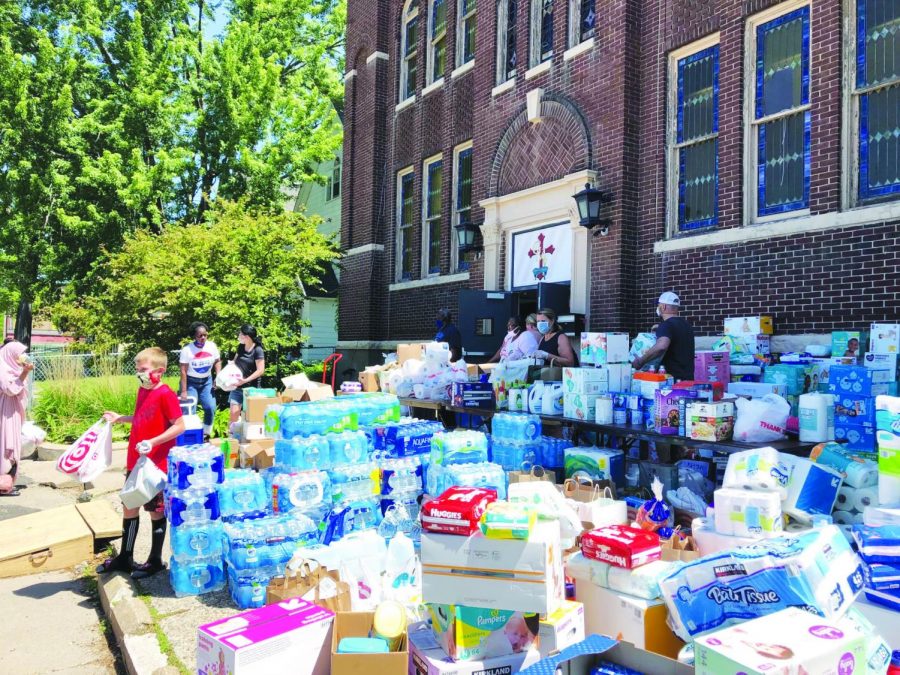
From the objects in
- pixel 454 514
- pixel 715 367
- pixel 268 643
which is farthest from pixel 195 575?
pixel 715 367

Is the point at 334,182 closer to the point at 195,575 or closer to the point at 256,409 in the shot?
the point at 256,409

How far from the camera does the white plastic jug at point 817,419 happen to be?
5.14 metres

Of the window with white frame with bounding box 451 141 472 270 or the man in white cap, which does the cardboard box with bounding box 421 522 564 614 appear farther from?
the window with white frame with bounding box 451 141 472 270

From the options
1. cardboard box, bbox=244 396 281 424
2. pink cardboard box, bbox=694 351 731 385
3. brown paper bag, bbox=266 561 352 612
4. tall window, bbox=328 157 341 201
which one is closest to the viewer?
brown paper bag, bbox=266 561 352 612

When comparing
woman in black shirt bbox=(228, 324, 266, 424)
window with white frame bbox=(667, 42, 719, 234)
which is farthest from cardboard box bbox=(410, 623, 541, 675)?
woman in black shirt bbox=(228, 324, 266, 424)

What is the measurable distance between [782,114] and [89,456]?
8.43 metres

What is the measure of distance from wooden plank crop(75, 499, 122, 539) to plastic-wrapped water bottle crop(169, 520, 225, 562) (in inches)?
65.0

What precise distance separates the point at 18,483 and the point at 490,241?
8.33m

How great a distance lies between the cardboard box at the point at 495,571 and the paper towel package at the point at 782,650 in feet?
2.70

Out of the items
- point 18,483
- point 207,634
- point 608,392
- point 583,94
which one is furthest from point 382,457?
point 583,94

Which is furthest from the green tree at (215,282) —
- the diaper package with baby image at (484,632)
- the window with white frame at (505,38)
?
the diaper package with baby image at (484,632)

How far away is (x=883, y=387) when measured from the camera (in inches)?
221

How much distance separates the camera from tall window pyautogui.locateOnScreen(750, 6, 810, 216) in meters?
7.96

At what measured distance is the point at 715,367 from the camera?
7.66 m
